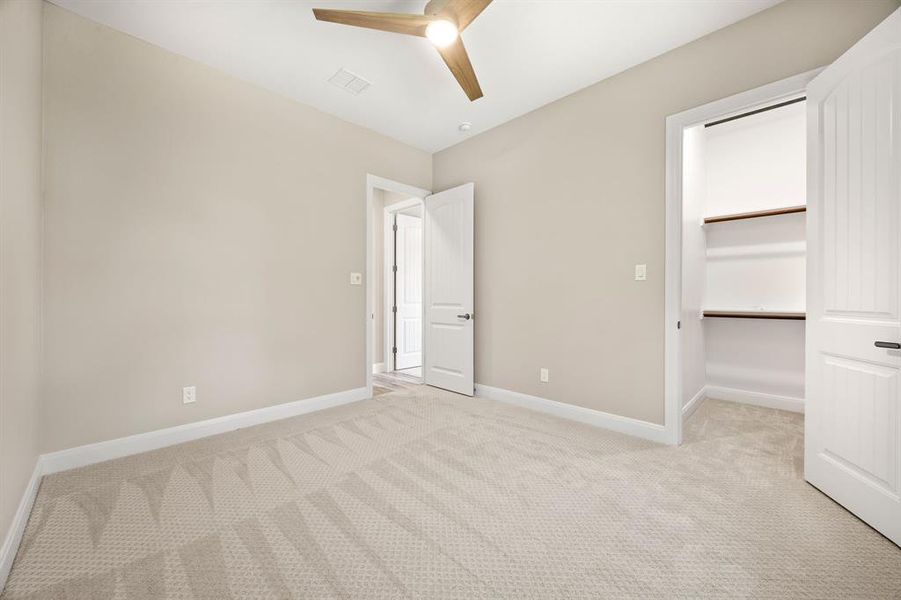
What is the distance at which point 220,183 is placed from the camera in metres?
2.86

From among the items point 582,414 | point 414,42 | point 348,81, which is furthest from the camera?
point 582,414

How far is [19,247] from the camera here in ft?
5.59

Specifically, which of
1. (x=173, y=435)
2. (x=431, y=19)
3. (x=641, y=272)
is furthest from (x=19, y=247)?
(x=641, y=272)

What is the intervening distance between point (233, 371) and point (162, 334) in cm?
57

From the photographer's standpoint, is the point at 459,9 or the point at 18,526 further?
the point at 459,9

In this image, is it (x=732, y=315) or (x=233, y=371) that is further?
(x=732, y=315)

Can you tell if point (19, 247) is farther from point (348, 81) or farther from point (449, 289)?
point (449, 289)

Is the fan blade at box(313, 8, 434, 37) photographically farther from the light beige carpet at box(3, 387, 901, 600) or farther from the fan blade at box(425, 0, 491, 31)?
the light beige carpet at box(3, 387, 901, 600)

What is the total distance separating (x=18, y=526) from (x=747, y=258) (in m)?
5.71

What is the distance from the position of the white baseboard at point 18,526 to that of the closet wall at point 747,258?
426 cm

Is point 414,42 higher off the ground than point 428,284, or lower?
higher

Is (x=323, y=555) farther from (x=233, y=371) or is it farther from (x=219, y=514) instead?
(x=233, y=371)

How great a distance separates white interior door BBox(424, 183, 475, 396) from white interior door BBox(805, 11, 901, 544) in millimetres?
2644

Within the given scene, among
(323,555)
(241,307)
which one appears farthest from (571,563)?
(241,307)
